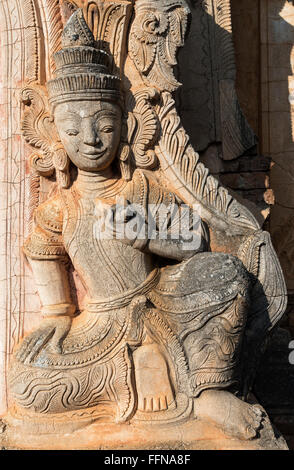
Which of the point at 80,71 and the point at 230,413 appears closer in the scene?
the point at 230,413

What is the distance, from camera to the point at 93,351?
7133mm

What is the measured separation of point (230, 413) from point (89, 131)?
2159 mm

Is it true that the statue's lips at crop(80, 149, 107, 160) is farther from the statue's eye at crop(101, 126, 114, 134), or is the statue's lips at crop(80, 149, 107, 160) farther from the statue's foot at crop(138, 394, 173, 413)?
the statue's foot at crop(138, 394, 173, 413)

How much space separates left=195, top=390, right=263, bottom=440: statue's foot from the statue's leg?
23 centimetres

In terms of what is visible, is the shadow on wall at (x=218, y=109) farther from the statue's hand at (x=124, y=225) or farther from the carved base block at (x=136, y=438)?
the carved base block at (x=136, y=438)

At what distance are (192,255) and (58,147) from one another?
1233mm

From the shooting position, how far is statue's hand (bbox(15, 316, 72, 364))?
7.16 metres

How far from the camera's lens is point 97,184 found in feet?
24.1

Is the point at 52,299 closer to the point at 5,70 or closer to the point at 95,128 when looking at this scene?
the point at 95,128

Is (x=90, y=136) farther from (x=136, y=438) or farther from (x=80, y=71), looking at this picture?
(x=136, y=438)

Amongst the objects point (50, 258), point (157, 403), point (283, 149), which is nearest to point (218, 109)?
point (283, 149)

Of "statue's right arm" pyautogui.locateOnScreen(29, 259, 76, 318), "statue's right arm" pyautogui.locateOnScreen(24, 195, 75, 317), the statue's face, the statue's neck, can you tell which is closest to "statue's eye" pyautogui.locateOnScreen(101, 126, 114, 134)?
the statue's face

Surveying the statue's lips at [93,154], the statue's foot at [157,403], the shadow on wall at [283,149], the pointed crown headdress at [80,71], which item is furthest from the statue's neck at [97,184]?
the shadow on wall at [283,149]

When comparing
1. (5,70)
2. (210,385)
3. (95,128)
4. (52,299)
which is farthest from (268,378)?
(5,70)
